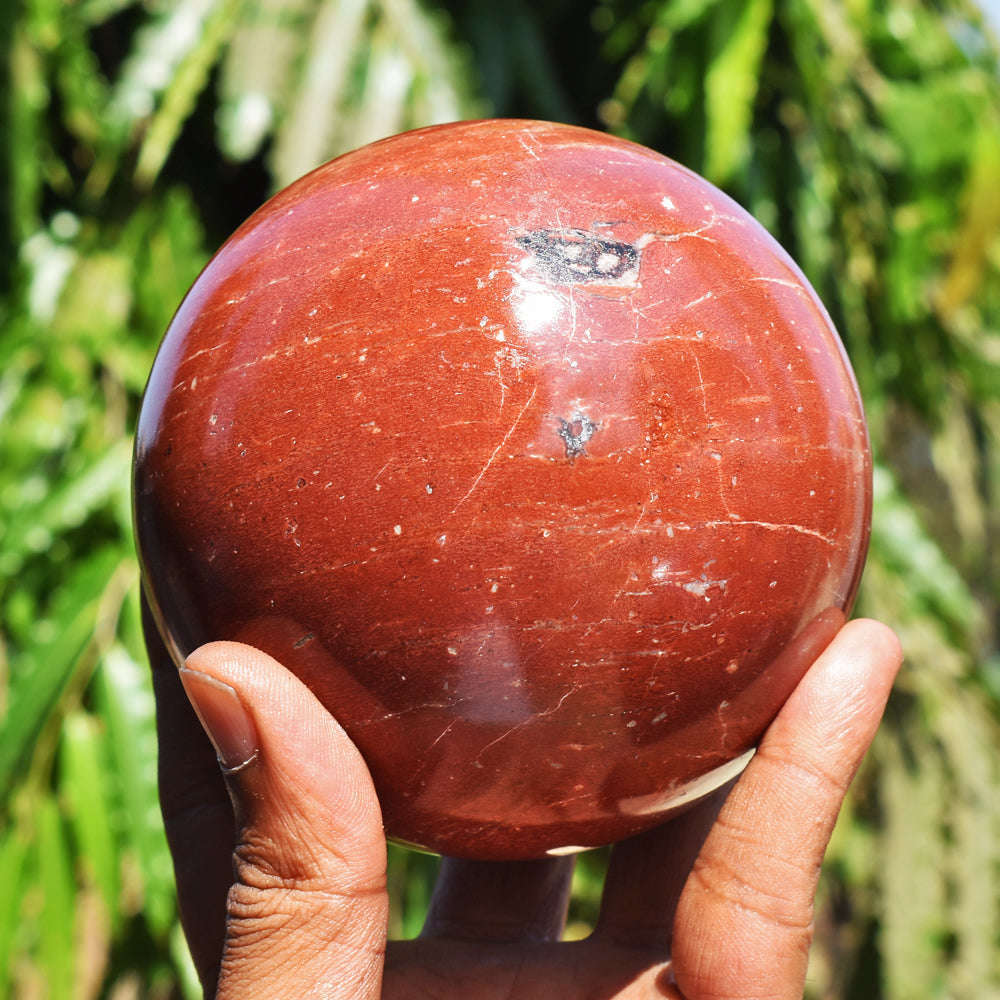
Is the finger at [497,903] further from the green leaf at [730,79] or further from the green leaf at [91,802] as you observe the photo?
the green leaf at [730,79]

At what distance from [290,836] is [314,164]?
1.29m

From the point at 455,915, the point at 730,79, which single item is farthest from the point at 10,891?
the point at 730,79

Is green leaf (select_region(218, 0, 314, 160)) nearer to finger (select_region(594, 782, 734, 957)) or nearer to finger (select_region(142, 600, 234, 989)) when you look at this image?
finger (select_region(142, 600, 234, 989))

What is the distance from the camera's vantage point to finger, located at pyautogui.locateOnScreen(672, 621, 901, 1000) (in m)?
1.01

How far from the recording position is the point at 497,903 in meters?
1.30

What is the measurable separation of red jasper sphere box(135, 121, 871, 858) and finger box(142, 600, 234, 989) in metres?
0.27

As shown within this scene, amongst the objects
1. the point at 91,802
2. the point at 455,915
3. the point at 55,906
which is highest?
the point at 455,915

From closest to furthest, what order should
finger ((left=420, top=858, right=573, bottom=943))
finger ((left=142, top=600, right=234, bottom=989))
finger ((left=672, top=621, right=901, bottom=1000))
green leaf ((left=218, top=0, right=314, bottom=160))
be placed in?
finger ((left=672, top=621, right=901, bottom=1000)), finger ((left=142, top=600, right=234, bottom=989)), finger ((left=420, top=858, right=573, bottom=943)), green leaf ((left=218, top=0, right=314, bottom=160))

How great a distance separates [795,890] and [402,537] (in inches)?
19.0

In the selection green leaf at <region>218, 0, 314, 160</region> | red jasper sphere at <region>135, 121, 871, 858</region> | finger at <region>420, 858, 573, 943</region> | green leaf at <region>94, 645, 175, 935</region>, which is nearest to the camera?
red jasper sphere at <region>135, 121, 871, 858</region>

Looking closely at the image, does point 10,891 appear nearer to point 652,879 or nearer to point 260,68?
point 652,879

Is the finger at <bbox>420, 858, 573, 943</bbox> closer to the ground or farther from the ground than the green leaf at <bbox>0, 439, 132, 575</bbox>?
closer to the ground

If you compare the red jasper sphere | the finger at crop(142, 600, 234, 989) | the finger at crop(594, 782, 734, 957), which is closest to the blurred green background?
the finger at crop(142, 600, 234, 989)

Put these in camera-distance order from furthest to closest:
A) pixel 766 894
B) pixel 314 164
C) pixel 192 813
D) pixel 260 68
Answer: pixel 260 68
pixel 314 164
pixel 192 813
pixel 766 894
